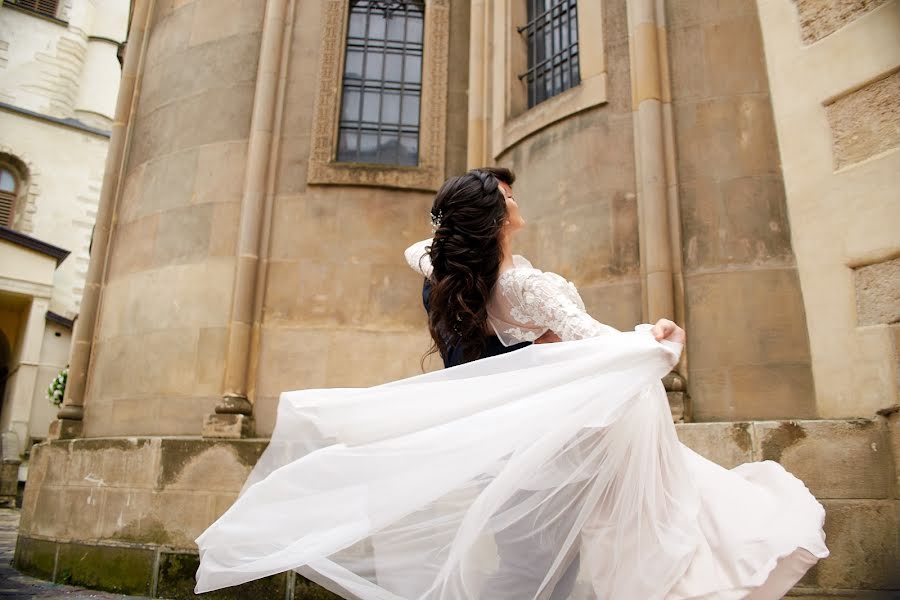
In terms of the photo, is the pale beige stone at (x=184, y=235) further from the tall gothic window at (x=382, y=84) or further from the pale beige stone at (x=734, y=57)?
the pale beige stone at (x=734, y=57)

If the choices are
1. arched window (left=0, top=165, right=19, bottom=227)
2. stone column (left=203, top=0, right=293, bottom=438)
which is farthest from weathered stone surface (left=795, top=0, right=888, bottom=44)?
arched window (left=0, top=165, right=19, bottom=227)

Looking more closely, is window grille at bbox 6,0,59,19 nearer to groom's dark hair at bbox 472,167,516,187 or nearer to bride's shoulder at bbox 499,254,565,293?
groom's dark hair at bbox 472,167,516,187

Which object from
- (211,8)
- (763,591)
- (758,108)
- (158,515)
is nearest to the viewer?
(763,591)

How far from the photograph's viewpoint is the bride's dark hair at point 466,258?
8.10 feet

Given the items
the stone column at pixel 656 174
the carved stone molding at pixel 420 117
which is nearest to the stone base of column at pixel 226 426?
the carved stone molding at pixel 420 117

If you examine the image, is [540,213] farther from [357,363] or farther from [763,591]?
[763,591]

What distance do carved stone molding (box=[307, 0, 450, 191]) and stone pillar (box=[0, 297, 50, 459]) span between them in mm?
17486

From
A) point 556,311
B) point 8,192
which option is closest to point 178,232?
point 556,311

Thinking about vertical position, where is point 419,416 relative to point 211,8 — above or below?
below

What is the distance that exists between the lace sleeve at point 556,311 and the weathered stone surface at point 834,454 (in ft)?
8.74

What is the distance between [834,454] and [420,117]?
203 inches

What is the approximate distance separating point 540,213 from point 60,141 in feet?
87.3

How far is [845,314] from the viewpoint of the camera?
176 inches

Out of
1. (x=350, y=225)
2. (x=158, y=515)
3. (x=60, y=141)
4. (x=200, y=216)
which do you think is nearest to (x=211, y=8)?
(x=200, y=216)
